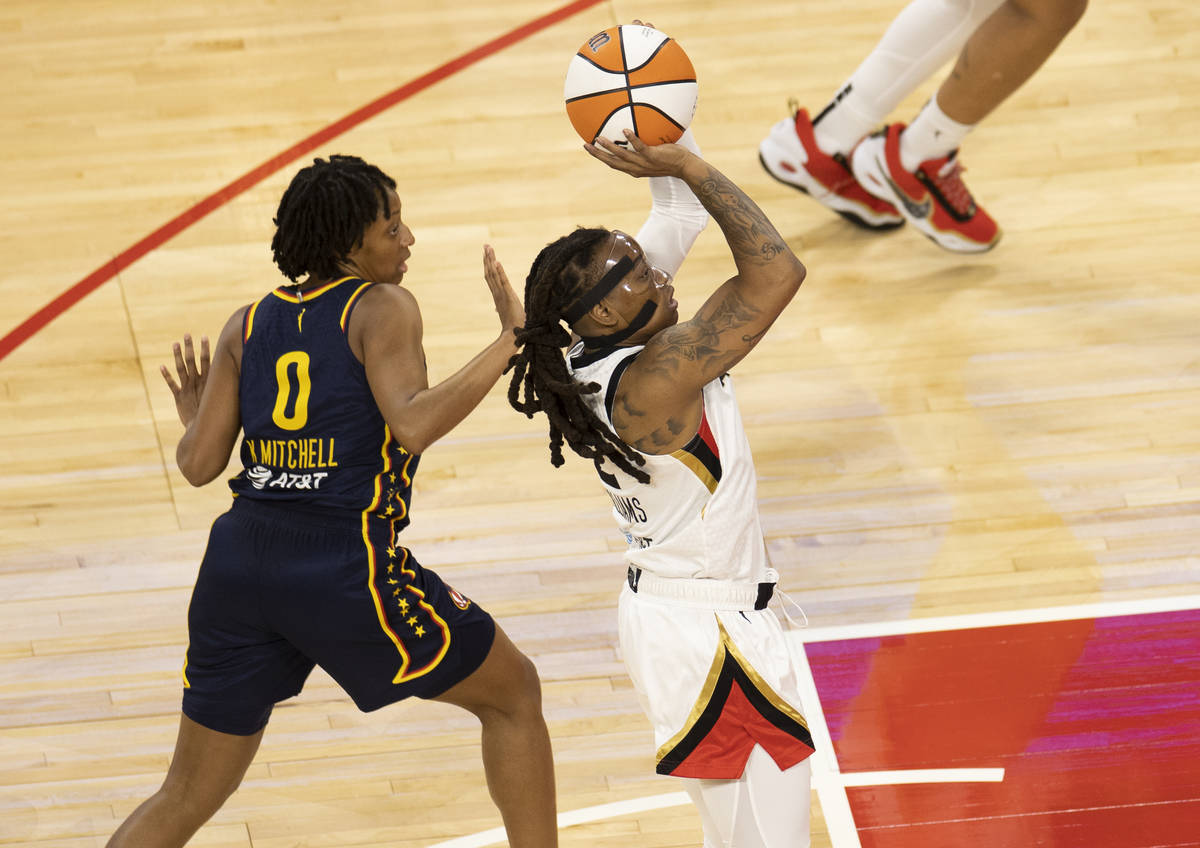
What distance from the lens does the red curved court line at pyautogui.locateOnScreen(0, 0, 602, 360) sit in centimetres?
547

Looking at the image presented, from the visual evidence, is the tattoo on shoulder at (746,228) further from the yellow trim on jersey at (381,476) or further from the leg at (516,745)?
the leg at (516,745)

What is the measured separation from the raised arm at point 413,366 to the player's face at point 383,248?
14 cm

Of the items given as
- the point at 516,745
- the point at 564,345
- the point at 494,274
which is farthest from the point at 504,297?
the point at 516,745

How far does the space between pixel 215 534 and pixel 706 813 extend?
3.98 feet

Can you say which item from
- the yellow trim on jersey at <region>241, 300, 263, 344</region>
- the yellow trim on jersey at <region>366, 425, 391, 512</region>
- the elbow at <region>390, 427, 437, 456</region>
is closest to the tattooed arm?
the elbow at <region>390, 427, 437, 456</region>

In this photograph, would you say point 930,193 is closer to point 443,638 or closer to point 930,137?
point 930,137

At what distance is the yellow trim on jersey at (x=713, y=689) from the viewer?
9.16ft

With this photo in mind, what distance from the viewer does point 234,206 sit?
5926 mm

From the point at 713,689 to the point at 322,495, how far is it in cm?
93

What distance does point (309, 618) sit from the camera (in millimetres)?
2941

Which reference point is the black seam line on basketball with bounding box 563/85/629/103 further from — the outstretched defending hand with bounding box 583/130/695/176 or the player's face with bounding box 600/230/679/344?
the player's face with bounding box 600/230/679/344

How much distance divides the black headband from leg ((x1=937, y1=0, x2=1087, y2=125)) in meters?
2.91

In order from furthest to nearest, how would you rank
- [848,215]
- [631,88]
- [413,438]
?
[848,215]
[631,88]
[413,438]

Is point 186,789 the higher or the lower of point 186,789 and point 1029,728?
the higher
